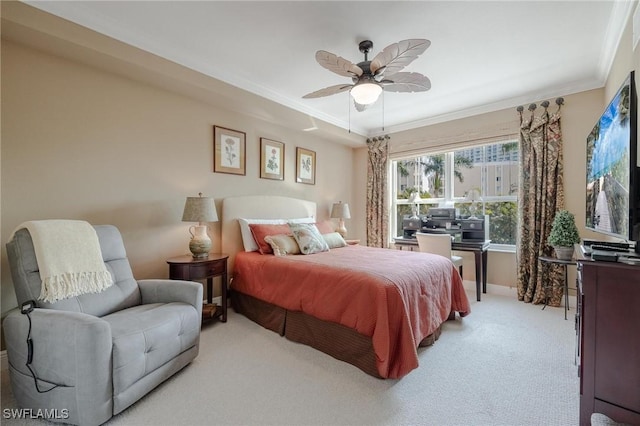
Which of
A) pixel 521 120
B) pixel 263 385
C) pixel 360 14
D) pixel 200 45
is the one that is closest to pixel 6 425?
pixel 263 385

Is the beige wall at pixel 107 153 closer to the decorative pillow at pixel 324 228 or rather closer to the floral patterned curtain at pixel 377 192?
the decorative pillow at pixel 324 228

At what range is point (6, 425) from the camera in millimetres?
1502

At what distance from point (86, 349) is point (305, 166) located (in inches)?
137

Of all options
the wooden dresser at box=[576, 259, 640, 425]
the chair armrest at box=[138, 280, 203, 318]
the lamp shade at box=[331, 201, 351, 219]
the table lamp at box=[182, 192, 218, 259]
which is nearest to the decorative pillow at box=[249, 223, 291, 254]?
the table lamp at box=[182, 192, 218, 259]

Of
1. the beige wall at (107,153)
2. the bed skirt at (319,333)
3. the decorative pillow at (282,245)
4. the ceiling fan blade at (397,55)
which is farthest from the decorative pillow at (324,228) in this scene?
the ceiling fan blade at (397,55)

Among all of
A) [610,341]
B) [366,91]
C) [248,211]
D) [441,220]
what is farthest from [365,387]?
[441,220]

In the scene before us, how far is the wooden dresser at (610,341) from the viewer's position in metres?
1.30

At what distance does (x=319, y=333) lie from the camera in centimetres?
230

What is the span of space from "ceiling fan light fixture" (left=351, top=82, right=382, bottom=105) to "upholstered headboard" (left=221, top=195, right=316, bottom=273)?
1899 millimetres

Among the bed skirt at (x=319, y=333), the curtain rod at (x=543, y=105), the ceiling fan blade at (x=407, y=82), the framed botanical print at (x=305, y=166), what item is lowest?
the bed skirt at (x=319, y=333)

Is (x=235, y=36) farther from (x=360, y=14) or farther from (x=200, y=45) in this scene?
(x=360, y=14)

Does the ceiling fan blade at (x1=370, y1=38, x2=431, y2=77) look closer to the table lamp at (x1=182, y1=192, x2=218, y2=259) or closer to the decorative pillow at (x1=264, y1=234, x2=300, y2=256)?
the decorative pillow at (x1=264, y1=234, x2=300, y2=256)

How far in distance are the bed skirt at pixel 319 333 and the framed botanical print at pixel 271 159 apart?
171 centimetres

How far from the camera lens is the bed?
190cm
